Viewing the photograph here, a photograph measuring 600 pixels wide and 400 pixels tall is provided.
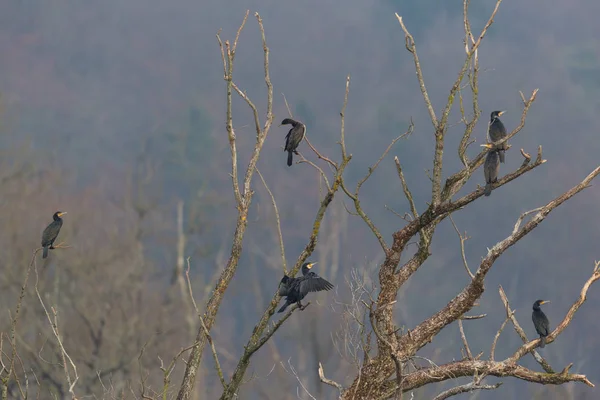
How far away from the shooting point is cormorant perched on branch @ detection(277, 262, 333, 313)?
855 cm

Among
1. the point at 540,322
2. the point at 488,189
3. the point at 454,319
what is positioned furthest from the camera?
the point at 540,322

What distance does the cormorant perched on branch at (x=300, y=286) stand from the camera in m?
8.55

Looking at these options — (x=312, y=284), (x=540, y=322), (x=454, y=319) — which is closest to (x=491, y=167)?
(x=454, y=319)

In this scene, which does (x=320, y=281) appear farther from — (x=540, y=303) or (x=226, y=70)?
(x=540, y=303)

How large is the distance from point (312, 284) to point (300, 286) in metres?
0.20

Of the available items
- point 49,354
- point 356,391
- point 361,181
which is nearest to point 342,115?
point 361,181

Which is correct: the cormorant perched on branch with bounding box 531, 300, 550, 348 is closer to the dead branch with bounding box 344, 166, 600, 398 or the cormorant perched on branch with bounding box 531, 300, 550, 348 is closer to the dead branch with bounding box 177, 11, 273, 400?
the dead branch with bounding box 344, 166, 600, 398

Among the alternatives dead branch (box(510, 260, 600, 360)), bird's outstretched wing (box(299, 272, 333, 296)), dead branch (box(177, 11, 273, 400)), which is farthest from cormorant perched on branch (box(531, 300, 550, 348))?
dead branch (box(177, 11, 273, 400))

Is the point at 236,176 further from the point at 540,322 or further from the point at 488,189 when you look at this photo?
the point at 540,322

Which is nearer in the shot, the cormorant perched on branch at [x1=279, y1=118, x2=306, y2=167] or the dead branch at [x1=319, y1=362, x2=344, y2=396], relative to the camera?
the dead branch at [x1=319, y1=362, x2=344, y2=396]

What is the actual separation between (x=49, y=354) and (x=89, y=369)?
1.25 m

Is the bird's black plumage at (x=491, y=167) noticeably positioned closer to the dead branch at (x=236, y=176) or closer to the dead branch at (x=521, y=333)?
the dead branch at (x=521, y=333)

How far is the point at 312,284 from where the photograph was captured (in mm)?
8891

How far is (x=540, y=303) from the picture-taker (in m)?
11.1
